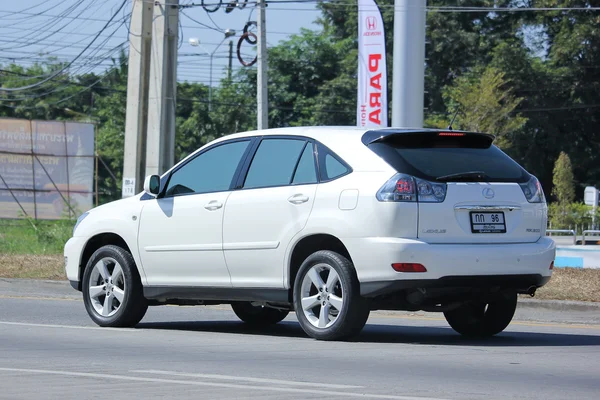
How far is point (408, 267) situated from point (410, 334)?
192 centimetres

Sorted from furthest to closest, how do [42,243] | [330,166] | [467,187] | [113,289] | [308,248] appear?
1. [42,243]
2. [113,289]
3. [308,248]
4. [330,166]
5. [467,187]

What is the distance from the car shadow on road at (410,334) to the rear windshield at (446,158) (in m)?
1.41

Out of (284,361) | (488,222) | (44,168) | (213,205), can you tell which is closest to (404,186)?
(488,222)

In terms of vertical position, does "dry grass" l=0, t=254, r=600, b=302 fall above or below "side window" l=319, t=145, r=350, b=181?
below

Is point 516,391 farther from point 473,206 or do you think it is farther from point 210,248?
point 210,248

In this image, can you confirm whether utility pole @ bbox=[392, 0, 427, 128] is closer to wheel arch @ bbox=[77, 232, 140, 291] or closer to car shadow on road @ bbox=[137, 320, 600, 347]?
car shadow on road @ bbox=[137, 320, 600, 347]

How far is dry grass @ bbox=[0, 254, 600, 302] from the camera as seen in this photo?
13.2 metres

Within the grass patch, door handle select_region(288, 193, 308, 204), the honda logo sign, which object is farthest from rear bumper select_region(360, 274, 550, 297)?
the grass patch

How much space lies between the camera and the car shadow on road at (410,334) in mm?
9480

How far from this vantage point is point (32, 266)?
18.5 metres

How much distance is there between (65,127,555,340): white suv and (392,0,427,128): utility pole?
738cm

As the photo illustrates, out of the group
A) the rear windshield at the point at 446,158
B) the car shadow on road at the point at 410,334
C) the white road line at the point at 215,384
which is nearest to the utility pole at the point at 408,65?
the car shadow on road at the point at 410,334

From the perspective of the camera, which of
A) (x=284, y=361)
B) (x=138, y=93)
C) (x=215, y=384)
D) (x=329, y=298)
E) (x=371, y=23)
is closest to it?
(x=215, y=384)

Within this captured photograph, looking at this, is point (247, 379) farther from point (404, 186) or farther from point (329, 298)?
point (404, 186)
